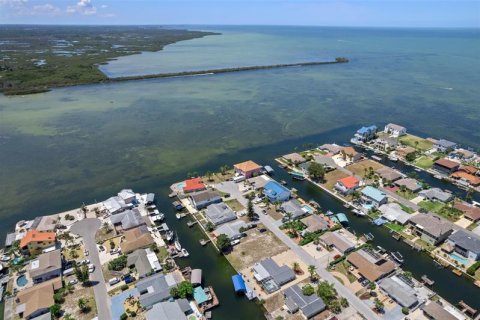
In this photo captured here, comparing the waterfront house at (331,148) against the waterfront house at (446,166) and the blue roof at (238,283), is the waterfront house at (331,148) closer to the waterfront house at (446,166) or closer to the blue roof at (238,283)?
the waterfront house at (446,166)

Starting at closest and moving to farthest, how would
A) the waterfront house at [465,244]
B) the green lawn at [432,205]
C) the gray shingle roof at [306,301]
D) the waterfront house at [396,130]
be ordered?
the gray shingle roof at [306,301] < the waterfront house at [465,244] < the green lawn at [432,205] < the waterfront house at [396,130]

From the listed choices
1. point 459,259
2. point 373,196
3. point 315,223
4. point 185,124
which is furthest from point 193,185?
point 459,259

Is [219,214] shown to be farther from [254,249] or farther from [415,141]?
[415,141]

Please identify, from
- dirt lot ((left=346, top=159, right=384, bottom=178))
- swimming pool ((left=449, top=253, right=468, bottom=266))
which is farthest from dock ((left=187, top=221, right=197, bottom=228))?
swimming pool ((left=449, top=253, right=468, bottom=266))

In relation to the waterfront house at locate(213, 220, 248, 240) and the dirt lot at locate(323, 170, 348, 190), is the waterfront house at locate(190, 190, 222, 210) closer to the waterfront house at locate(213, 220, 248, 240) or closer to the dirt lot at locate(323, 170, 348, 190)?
the waterfront house at locate(213, 220, 248, 240)

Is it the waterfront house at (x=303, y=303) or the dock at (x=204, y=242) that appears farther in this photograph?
the dock at (x=204, y=242)

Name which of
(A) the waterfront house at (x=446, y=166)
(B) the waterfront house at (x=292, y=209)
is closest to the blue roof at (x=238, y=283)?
(B) the waterfront house at (x=292, y=209)
